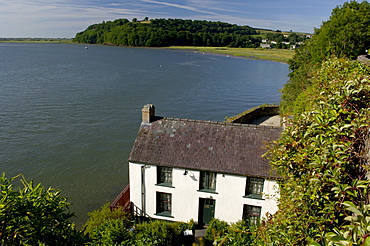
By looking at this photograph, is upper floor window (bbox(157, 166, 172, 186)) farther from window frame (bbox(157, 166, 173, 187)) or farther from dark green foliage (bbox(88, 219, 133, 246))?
dark green foliage (bbox(88, 219, 133, 246))

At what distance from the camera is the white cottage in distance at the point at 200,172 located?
55.9ft

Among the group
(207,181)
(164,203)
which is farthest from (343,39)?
(164,203)

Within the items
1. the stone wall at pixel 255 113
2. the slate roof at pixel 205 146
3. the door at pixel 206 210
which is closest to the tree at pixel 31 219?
the slate roof at pixel 205 146

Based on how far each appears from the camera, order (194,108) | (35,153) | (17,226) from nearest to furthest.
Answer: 1. (17,226)
2. (35,153)
3. (194,108)

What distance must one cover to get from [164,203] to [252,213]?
546 cm

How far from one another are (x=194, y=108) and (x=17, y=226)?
4188cm

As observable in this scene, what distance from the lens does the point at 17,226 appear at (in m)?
8.00

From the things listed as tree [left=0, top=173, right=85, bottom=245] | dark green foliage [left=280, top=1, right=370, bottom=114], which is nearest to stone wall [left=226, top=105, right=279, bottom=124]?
dark green foliage [left=280, top=1, right=370, bottom=114]

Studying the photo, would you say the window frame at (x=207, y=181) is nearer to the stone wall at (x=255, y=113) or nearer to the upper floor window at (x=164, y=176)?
the upper floor window at (x=164, y=176)

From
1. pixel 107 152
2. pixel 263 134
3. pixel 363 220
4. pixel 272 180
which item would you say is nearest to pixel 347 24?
pixel 263 134

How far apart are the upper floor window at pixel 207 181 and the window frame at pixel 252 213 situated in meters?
2.26

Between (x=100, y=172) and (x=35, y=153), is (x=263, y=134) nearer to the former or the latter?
(x=100, y=172)

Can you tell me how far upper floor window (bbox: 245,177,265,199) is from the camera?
55.4 ft

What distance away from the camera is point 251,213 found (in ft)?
57.7
